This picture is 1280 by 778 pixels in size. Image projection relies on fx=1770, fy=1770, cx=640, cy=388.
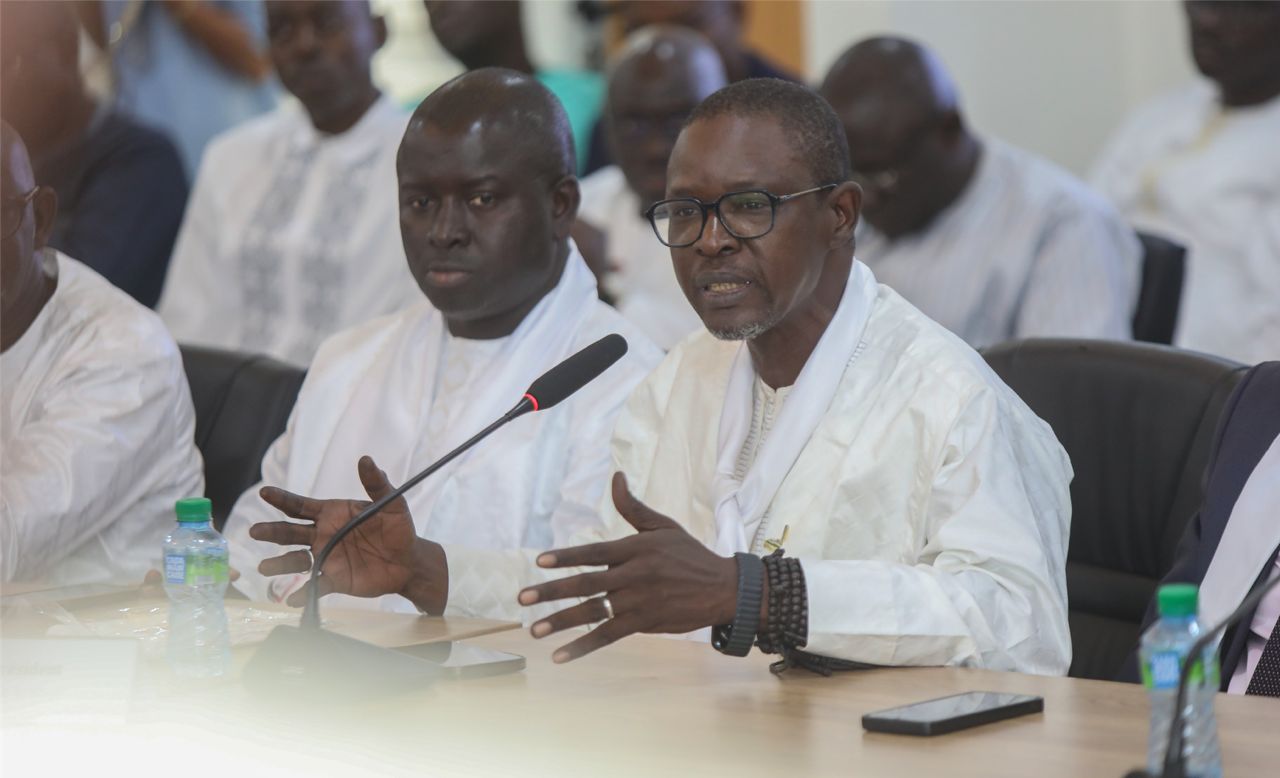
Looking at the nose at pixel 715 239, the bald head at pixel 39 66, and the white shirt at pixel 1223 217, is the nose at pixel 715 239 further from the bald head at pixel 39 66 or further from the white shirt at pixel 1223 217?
the white shirt at pixel 1223 217

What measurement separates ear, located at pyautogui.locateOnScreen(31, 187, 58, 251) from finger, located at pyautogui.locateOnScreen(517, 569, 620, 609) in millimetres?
1643

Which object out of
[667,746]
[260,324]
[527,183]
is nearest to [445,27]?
[260,324]

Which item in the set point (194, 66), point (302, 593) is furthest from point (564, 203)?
point (194, 66)

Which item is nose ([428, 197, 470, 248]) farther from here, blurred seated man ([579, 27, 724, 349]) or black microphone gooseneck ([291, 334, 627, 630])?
blurred seated man ([579, 27, 724, 349])

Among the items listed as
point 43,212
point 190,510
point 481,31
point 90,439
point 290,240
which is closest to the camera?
point 190,510

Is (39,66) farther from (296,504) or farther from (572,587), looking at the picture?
(572,587)

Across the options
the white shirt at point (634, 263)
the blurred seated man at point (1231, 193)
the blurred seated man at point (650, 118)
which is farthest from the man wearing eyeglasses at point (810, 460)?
the blurred seated man at point (1231, 193)

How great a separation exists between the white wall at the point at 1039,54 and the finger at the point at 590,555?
4760 millimetres

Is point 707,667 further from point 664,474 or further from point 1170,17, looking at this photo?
point 1170,17

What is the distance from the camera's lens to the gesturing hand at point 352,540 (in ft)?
7.51

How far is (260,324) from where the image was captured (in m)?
4.71

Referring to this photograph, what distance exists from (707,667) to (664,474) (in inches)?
22.8

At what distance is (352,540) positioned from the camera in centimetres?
238

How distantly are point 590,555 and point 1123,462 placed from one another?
43.8 inches
